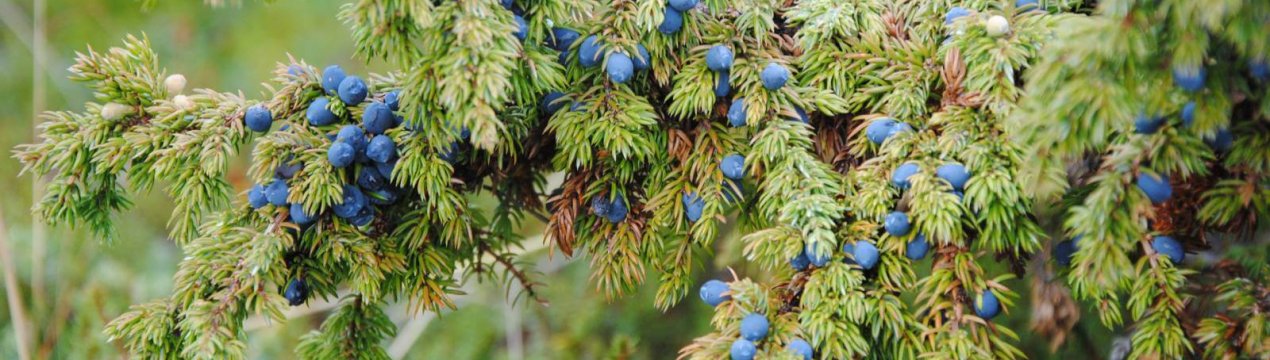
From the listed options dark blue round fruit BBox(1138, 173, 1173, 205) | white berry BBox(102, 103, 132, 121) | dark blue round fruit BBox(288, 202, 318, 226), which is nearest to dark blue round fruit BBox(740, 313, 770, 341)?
dark blue round fruit BBox(1138, 173, 1173, 205)

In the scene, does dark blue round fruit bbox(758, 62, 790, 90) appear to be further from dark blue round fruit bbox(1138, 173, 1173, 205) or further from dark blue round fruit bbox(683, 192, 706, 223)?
dark blue round fruit bbox(1138, 173, 1173, 205)

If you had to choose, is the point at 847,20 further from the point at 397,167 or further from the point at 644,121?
the point at 397,167

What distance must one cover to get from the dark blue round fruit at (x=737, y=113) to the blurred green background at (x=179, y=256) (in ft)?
2.05

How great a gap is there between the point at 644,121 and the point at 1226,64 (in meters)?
0.51

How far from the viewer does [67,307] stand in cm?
195

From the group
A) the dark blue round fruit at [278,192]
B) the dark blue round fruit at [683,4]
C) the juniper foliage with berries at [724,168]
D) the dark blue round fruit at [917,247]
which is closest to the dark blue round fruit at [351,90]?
the juniper foliage with berries at [724,168]

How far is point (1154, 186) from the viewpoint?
0.75 meters

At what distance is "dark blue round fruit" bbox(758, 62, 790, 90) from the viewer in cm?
91

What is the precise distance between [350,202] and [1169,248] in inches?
32.3

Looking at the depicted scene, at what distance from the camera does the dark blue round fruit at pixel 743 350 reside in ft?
2.81

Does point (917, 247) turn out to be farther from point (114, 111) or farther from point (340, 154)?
point (114, 111)

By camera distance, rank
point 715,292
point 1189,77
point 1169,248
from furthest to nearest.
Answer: point 715,292 → point 1169,248 → point 1189,77

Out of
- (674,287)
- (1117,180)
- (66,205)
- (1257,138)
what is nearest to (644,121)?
(674,287)

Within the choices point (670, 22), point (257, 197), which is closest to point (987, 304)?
point (670, 22)
